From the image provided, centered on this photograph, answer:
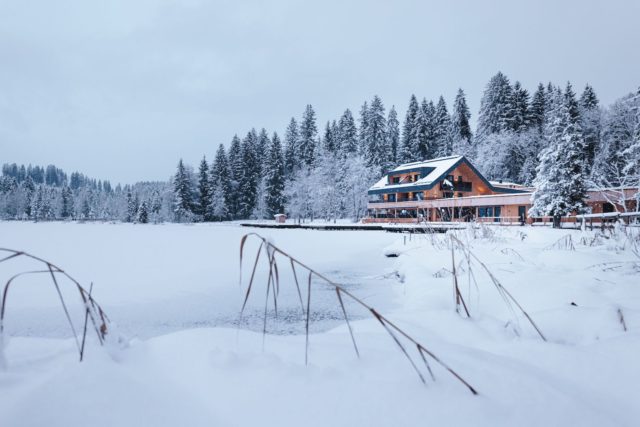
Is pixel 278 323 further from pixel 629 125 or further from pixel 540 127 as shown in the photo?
pixel 540 127

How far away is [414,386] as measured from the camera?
1.31 meters

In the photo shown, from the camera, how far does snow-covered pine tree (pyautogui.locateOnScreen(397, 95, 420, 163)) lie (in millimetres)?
54062

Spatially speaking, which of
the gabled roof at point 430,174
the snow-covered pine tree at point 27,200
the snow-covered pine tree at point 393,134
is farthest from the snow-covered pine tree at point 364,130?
the snow-covered pine tree at point 27,200

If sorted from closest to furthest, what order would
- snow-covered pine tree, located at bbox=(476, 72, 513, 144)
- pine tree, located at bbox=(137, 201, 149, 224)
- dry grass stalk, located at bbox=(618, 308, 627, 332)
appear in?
1. dry grass stalk, located at bbox=(618, 308, 627, 332)
2. snow-covered pine tree, located at bbox=(476, 72, 513, 144)
3. pine tree, located at bbox=(137, 201, 149, 224)

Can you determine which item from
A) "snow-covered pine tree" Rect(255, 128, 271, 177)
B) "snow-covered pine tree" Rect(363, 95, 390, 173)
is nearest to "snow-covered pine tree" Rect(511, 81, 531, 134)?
"snow-covered pine tree" Rect(363, 95, 390, 173)

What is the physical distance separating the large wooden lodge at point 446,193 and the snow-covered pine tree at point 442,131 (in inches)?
640

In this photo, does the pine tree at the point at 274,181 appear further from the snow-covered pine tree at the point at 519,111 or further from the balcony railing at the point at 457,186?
the snow-covered pine tree at the point at 519,111

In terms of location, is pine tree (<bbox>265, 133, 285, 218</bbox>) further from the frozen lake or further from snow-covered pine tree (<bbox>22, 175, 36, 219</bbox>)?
snow-covered pine tree (<bbox>22, 175, 36, 219</bbox>)

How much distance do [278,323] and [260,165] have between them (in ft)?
190

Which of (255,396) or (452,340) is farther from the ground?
(255,396)

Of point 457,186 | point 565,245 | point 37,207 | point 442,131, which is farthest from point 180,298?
point 37,207

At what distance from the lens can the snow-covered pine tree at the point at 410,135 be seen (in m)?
54.1

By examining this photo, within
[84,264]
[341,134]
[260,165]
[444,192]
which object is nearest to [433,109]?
[341,134]

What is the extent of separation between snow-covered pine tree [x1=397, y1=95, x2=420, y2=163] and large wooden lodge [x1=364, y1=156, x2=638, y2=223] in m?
13.5
